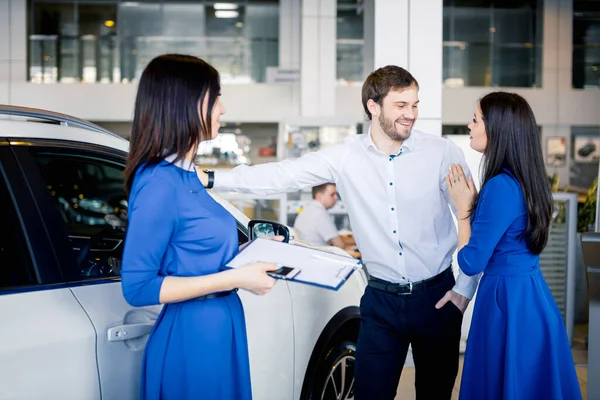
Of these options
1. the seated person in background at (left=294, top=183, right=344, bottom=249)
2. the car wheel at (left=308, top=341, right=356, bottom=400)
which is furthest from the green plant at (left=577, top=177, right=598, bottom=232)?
the car wheel at (left=308, top=341, right=356, bottom=400)

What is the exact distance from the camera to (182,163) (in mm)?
2070

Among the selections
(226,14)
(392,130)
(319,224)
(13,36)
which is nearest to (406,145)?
(392,130)

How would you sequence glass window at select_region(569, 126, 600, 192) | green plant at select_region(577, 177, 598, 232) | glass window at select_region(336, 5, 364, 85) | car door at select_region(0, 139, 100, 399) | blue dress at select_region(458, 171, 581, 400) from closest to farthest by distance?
car door at select_region(0, 139, 100, 399) → blue dress at select_region(458, 171, 581, 400) → green plant at select_region(577, 177, 598, 232) → glass window at select_region(569, 126, 600, 192) → glass window at select_region(336, 5, 364, 85)

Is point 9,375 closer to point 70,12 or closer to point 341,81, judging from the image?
point 341,81

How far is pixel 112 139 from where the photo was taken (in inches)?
102

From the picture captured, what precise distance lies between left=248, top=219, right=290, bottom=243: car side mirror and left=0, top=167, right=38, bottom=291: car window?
2.36ft

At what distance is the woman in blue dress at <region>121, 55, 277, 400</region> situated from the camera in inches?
78.0

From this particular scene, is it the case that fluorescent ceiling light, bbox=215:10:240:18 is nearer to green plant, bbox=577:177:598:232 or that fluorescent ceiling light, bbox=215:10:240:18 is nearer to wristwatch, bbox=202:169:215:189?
green plant, bbox=577:177:598:232

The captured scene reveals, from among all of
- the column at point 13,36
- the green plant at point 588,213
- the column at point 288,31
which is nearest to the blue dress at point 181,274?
the green plant at point 588,213

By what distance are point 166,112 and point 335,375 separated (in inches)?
76.2

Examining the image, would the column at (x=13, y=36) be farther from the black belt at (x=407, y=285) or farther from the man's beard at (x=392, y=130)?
the black belt at (x=407, y=285)

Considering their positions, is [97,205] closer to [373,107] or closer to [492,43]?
[373,107]

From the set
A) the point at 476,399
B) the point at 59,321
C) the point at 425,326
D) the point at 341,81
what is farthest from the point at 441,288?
the point at 341,81

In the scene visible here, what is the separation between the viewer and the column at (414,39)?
5.71m
